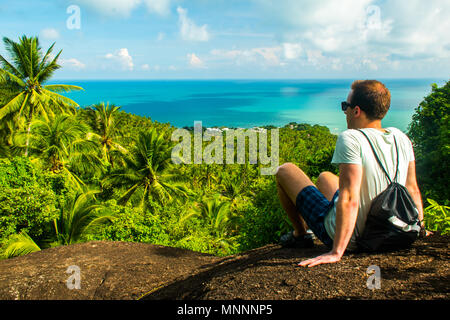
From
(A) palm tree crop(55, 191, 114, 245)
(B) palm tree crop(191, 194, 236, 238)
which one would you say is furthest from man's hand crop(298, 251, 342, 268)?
(B) palm tree crop(191, 194, 236, 238)

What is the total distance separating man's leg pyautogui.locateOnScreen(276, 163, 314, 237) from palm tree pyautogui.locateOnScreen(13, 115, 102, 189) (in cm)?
1589

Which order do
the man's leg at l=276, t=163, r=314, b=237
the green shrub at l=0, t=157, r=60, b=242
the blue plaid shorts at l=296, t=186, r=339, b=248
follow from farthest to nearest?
the green shrub at l=0, t=157, r=60, b=242
the man's leg at l=276, t=163, r=314, b=237
the blue plaid shorts at l=296, t=186, r=339, b=248

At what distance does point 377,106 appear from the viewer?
2594mm

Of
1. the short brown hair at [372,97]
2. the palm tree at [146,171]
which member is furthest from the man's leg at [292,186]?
the palm tree at [146,171]

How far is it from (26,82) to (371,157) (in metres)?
22.6

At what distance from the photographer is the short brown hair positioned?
8.41 ft

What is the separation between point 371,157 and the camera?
2.55m

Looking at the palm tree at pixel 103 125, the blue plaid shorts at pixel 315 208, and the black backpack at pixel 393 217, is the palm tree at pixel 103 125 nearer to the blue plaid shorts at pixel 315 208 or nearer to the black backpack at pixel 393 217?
the blue plaid shorts at pixel 315 208

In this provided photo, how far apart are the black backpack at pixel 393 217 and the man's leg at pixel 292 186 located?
731mm

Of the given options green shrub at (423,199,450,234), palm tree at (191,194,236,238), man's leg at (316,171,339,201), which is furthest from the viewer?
palm tree at (191,194,236,238)

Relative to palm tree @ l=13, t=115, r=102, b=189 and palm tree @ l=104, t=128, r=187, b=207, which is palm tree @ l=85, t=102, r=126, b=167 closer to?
palm tree @ l=13, t=115, r=102, b=189
